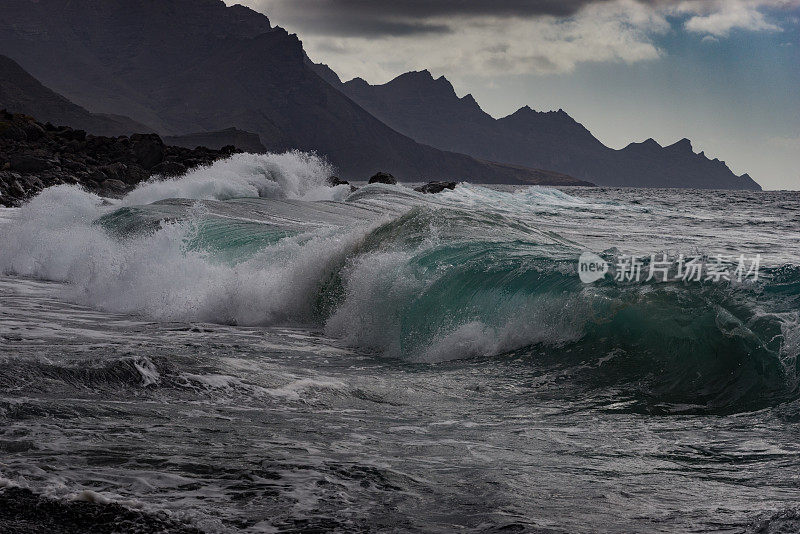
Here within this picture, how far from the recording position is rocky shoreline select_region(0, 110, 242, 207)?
80.4 ft

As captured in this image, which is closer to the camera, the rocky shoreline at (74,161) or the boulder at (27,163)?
the rocky shoreline at (74,161)

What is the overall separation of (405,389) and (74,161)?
28496mm

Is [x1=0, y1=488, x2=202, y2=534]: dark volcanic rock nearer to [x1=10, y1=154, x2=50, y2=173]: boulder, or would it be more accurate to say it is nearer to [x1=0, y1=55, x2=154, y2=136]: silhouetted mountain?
[x1=10, y1=154, x2=50, y2=173]: boulder

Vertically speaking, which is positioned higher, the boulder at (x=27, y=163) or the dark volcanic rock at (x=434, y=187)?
the dark volcanic rock at (x=434, y=187)

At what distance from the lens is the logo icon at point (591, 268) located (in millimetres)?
7250

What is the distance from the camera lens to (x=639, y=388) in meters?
5.70

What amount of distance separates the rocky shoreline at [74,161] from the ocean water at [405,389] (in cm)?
1501

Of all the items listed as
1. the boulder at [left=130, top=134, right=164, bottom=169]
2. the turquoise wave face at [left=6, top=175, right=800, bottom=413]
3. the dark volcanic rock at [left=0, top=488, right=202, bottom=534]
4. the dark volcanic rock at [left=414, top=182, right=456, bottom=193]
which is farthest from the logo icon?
the dark volcanic rock at [left=414, top=182, right=456, bottom=193]

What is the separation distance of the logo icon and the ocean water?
156 mm

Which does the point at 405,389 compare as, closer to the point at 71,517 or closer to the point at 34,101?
the point at 71,517

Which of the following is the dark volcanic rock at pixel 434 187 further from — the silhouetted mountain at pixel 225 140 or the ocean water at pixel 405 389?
the silhouetted mountain at pixel 225 140

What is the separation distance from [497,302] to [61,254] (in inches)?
347

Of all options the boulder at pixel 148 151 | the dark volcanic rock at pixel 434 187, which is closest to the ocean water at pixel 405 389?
the boulder at pixel 148 151

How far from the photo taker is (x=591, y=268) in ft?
24.6
